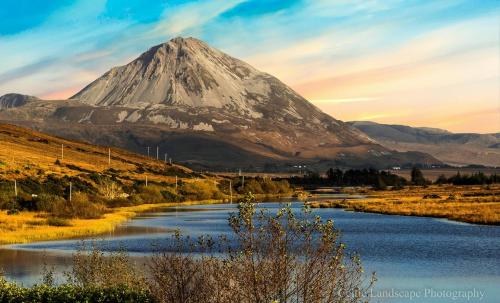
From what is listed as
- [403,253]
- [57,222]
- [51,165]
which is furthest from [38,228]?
[51,165]

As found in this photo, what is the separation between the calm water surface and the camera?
33.6 m

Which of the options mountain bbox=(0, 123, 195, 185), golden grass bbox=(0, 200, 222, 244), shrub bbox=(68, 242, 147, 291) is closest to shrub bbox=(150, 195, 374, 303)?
shrub bbox=(68, 242, 147, 291)

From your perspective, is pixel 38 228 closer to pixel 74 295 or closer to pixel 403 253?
pixel 403 253

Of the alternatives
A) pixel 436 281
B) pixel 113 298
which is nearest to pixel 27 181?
pixel 436 281

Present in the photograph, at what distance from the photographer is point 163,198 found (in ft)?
493

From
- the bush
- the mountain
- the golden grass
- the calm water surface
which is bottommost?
the calm water surface

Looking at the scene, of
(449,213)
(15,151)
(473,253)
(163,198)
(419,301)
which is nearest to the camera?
(419,301)

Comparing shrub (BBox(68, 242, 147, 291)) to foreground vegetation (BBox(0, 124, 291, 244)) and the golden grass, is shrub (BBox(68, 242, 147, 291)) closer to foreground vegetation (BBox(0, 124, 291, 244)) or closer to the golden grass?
the golden grass

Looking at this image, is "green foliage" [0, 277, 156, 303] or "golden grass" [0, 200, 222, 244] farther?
"golden grass" [0, 200, 222, 244]

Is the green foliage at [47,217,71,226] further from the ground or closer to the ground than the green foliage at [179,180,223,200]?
closer to the ground

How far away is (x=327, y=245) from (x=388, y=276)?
64.9 feet

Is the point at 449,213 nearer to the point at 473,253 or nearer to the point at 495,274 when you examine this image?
the point at 473,253

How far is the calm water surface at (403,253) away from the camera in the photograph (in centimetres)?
3362

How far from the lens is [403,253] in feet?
167
